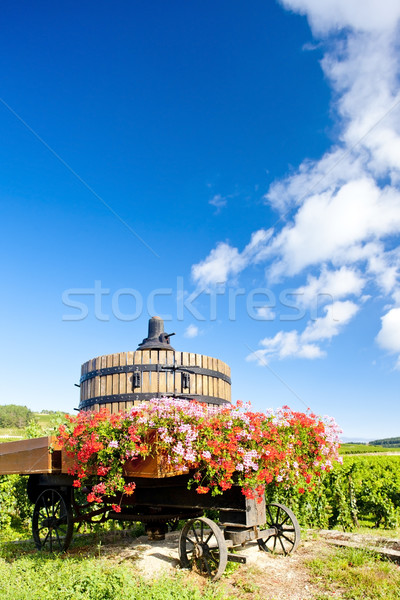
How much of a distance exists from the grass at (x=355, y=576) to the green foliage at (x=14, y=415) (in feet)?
159

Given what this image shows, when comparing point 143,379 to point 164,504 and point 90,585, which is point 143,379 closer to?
point 164,504

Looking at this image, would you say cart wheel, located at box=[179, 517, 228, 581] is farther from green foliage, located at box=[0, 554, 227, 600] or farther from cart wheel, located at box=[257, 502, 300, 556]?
cart wheel, located at box=[257, 502, 300, 556]

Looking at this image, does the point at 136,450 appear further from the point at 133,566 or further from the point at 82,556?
the point at 82,556

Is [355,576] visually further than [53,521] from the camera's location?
No

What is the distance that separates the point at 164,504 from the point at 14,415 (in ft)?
203

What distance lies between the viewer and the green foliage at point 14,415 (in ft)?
175

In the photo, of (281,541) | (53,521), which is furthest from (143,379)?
(281,541)

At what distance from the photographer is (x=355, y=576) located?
4793 millimetres

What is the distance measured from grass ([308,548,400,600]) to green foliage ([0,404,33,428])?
1911 inches

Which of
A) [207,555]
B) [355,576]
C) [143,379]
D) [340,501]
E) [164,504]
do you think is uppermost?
[143,379]

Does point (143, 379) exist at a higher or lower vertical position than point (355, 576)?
higher

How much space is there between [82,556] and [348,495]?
18.2 feet

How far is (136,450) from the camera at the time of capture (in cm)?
445

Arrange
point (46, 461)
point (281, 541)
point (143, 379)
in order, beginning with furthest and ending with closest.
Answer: point (143, 379), point (281, 541), point (46, 461)
